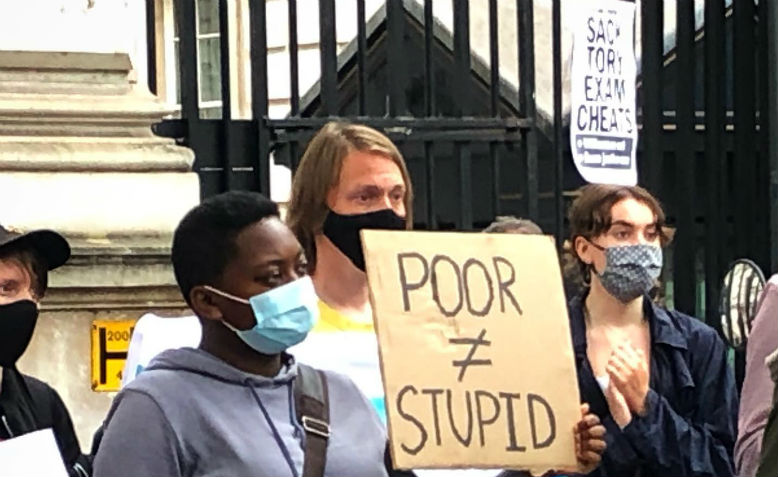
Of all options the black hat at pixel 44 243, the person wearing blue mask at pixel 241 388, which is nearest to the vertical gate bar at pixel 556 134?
the black hat at pixel 44 243

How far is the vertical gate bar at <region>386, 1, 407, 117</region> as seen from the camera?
7.02 meters

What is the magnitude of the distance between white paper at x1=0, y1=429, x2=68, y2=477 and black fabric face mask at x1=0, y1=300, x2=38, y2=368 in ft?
3.24

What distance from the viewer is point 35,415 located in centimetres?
494

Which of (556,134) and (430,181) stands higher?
(556,134)

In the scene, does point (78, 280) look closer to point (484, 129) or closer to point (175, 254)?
point (484, 129)

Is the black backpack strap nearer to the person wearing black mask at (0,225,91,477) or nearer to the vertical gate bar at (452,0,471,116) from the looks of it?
the person wearing black mask at (0,225,91,477)

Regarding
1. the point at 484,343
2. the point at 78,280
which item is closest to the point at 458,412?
the point at 484,343

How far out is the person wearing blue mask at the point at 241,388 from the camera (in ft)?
12.3

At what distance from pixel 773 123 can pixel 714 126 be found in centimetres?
26

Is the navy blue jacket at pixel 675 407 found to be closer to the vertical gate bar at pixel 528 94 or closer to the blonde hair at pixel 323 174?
the blonde hair at pixel 323 174

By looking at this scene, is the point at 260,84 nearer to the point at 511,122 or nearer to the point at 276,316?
the point at 511,122

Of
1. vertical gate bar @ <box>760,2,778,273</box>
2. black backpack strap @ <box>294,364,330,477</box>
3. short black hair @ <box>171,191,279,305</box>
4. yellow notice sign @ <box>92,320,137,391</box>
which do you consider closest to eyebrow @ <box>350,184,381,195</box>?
short black hair @ <box>171,191,279,305</box>

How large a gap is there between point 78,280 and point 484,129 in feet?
5.58

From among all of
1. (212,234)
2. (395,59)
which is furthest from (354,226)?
(395,59)
